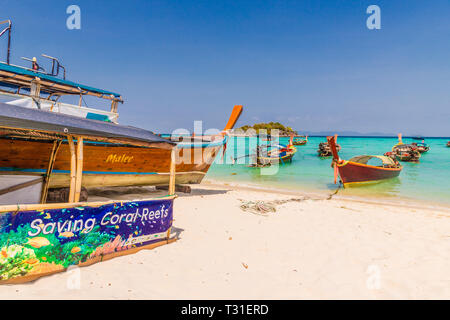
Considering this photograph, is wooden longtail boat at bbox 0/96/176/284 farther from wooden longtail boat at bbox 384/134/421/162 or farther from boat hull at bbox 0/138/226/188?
wooden longtail boat at bbox 384/134/421/162

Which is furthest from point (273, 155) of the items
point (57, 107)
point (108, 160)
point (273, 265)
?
point (273, 265)

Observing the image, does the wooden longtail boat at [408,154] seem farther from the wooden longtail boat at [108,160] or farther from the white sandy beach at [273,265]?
the white sandy beach at [273,265]

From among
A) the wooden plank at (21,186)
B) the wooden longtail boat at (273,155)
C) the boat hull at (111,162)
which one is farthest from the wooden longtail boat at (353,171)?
the wooden plank at (21,186)

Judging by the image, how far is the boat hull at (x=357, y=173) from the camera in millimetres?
15664

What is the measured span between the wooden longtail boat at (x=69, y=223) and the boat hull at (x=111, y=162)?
2.10 meters

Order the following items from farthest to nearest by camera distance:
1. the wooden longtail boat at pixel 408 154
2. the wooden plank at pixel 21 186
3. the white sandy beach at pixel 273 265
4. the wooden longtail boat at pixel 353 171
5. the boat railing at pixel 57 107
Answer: the wooden longtail boat at pixel 408 154, the wooden longtail boat at pixel 353 171, the boat railing at pixel 57 107, the wooden plank at pixel 21 186, the white sandy beach at pixel 273 265

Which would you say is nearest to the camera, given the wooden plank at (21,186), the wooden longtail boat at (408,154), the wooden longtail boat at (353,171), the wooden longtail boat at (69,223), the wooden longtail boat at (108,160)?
the wooden longtail boat at (69,223)

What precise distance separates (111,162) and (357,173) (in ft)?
46.1

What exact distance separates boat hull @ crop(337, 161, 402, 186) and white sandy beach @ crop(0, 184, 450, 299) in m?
8.16

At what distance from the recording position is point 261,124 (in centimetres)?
10650

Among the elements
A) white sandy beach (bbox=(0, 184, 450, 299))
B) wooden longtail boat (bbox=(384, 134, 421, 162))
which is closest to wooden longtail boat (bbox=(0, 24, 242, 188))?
white sandy beach (bbox=(0, 184, 450, 299))
